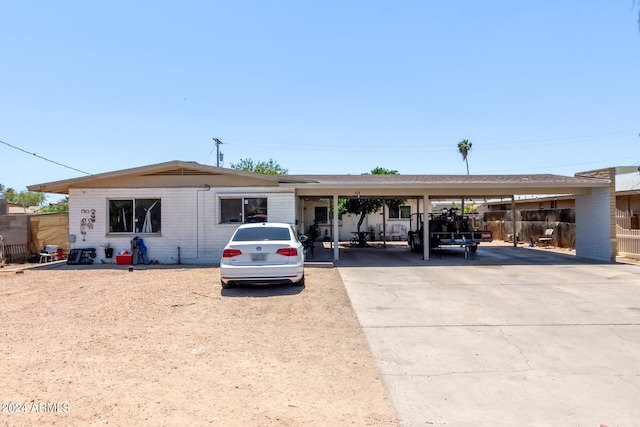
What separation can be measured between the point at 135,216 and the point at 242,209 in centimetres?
373

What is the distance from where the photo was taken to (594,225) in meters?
16.2

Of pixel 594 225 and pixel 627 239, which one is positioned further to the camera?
pixel 627 239

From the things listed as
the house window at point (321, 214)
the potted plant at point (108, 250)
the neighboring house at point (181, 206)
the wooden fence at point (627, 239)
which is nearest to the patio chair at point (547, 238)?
the wooden fence at point (627, 239)

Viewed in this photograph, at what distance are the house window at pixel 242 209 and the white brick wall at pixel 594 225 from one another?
477 inches

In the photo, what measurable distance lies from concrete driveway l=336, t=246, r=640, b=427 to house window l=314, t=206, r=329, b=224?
17669 millimetres

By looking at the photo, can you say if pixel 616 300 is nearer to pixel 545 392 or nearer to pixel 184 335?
pixel 545 392

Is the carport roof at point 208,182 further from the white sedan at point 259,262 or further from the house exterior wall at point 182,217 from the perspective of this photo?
the white sedan at point 259,262

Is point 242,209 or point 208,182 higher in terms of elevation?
point 208,182

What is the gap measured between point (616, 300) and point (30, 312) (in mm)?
10851

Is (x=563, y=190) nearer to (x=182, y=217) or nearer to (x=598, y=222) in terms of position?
(x=598, y=222)

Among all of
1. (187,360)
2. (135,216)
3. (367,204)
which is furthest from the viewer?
(367,204)

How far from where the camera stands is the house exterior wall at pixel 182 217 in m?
14.7

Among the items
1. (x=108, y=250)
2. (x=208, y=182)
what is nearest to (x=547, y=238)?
(x=208, y=182)

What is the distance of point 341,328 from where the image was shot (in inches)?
256
